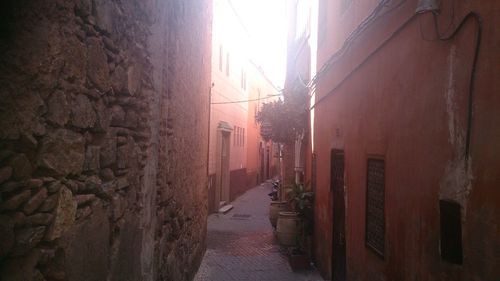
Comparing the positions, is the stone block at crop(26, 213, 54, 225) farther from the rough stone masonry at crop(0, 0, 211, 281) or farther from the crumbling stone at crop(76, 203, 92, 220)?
the crumbling stone at crop(76, 203, 92, 220)

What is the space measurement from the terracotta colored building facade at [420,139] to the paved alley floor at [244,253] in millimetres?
1989

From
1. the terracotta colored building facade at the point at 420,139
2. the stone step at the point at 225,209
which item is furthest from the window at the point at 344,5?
the stone step at the point at 225,209

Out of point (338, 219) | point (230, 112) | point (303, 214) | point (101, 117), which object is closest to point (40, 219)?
point (101, 117)

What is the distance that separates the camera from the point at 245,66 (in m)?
23.4

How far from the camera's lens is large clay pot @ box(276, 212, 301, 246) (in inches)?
391

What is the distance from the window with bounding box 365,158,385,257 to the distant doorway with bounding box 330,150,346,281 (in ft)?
5.29

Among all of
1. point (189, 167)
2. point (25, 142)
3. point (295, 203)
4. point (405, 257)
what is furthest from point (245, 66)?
point (25, 142)

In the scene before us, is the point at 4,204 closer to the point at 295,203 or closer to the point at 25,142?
the point at 25,142

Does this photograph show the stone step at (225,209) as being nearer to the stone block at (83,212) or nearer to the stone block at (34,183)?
the stone block at (83,212)

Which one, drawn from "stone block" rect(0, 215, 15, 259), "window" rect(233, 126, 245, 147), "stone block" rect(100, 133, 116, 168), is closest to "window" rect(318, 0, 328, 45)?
"stone block" rect(100, 133, 116, 168)

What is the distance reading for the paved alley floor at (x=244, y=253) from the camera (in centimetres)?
862

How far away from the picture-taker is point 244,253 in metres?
10.5

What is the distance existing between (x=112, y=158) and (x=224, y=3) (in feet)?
48.0

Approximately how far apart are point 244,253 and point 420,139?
7288 millimetres
